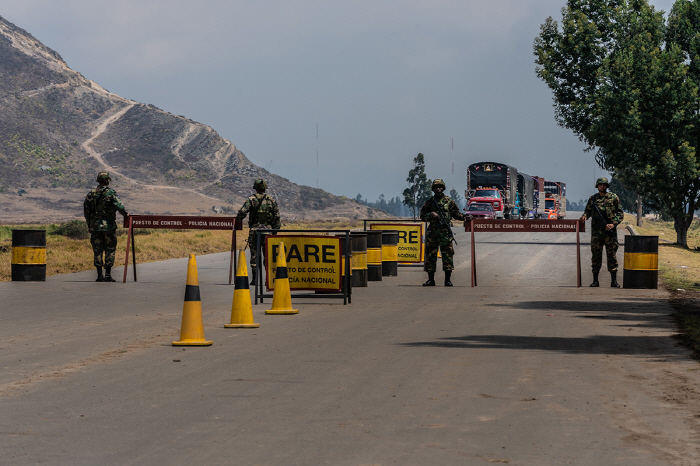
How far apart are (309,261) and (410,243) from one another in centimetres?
955

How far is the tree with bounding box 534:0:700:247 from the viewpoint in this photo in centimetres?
4016

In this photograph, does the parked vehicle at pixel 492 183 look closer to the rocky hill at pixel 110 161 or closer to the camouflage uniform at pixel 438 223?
the camouflage uniform at pixel 438 223

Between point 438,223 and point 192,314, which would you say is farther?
point 438,223

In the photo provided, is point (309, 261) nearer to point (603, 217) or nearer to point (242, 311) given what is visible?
point (242, 311)

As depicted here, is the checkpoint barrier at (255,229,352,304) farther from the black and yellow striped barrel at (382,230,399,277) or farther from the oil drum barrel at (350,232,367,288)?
the black and yellow striped barrel at (382,230,399,277)

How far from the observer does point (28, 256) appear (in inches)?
755

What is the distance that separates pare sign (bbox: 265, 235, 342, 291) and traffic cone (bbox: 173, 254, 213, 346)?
15.1ft

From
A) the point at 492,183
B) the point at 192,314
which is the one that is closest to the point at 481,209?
the point at 492,183

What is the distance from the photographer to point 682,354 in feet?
31.7

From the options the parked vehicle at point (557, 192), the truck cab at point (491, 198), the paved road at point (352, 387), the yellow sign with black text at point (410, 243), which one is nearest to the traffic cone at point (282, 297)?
the paved road at point (352, 387)

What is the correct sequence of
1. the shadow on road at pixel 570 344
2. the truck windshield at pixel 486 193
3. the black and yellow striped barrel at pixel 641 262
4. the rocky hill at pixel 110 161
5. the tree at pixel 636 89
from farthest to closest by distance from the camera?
the rocky hill at pixel 110 161, the truck windshield at pixel 486 193, the tree at pixel 636 89, the black and yellow striped barrel at pixel 641 262, the shadow on road at pixel 570 344

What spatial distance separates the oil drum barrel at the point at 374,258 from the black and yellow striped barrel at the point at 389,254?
1.35 metres

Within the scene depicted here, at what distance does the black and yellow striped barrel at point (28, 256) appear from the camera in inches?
754

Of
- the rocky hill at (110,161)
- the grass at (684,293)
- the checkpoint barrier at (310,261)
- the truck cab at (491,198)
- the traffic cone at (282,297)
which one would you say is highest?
the rocky hill at (110,161)
